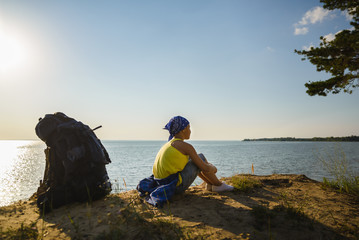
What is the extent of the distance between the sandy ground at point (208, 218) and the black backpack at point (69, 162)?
222 mm

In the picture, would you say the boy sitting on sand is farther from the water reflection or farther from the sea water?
the water reflection

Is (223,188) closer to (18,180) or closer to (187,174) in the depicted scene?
(187,174)

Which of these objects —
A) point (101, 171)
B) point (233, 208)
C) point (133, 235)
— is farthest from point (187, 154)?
point (101, 171)

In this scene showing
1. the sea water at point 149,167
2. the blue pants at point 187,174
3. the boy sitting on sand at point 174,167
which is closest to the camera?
the boy sitting on sand at point 174,167

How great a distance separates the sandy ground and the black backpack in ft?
0.73

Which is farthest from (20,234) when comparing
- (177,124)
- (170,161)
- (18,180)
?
(18,180)

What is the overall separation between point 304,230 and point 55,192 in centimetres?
407

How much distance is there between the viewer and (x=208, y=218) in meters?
2.87

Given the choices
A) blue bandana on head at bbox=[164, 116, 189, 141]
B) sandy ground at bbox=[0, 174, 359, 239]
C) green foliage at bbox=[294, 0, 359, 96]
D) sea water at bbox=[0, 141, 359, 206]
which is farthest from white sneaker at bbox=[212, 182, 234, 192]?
green foliage at bbox=[294, 0, 359, 96]

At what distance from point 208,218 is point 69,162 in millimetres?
2711

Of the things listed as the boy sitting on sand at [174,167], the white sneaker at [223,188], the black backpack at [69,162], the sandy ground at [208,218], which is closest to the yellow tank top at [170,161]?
the boy sitting on sand at [174,167]

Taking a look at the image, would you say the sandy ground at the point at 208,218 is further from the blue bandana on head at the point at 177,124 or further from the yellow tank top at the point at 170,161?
the blue bandana on head at the point at 177,124

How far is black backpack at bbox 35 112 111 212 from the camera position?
374 centimetres

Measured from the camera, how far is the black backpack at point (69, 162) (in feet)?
12.3
